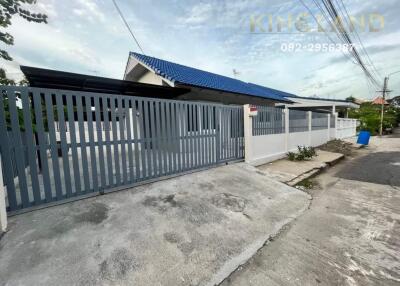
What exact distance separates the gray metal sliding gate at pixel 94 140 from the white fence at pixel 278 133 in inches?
43.6

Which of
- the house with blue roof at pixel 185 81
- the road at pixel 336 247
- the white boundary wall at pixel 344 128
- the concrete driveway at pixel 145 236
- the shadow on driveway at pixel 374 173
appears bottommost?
the shadow on driveway at pixel 374 173

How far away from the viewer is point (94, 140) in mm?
3572

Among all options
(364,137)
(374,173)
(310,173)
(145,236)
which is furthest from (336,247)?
(364,137)

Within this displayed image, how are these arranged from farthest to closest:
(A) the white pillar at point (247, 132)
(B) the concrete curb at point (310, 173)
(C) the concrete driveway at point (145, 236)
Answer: (A) the white pillar at point (247, 132), (B) the concrete curb at point (310, 173), (C) the concrete driveway at point (145, 236)

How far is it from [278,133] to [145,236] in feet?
22.4

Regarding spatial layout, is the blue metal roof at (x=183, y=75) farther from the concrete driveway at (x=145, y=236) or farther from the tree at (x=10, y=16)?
the concrete driveway at (x=145, y=236)

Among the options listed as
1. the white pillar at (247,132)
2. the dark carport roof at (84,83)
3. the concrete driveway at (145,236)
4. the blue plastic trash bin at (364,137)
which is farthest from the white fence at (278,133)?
the blue plastic trash bin at (364,137)

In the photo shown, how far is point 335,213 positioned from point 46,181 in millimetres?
5183

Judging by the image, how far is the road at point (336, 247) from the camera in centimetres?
212

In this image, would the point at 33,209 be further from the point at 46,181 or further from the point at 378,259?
the point at 378,259

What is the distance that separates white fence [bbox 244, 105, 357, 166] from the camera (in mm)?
6546

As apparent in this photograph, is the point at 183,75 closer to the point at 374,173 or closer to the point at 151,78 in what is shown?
the point at 151,78

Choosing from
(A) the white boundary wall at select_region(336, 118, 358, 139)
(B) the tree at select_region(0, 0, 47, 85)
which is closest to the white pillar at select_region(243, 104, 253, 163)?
(B) the tree at select_region(0, 0, 47, 85)

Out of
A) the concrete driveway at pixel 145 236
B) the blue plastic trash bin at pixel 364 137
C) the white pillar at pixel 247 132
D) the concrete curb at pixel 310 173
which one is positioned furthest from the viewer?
the blue plastic trash bin at pixel 364 137
